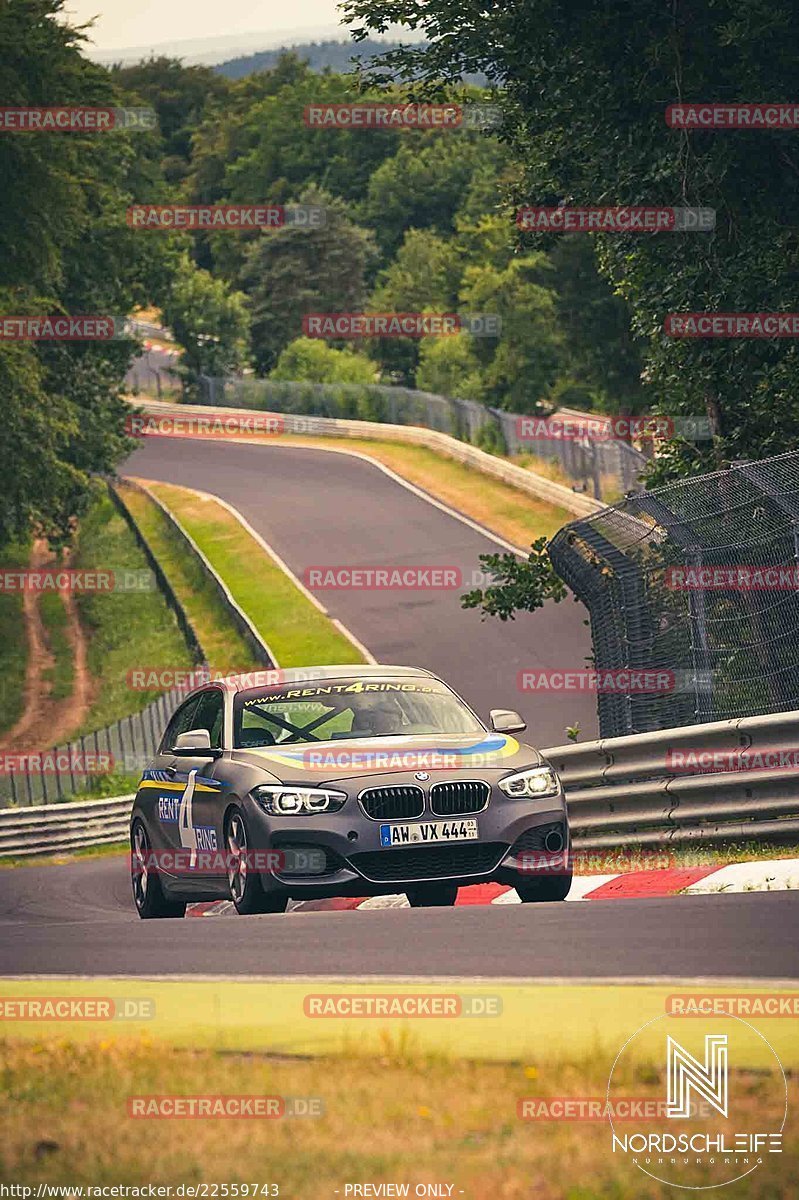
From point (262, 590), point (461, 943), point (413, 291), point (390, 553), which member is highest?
point (461, 943)

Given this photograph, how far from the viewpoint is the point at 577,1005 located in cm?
665

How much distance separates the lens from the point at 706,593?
1316cm

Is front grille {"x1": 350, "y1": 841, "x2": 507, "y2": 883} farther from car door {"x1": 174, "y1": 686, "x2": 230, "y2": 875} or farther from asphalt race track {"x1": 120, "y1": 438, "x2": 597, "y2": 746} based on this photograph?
asphalt race track {"x1": 120, "y1": 438, "x2": 597, "y2": 746}

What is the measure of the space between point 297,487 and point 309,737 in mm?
48228

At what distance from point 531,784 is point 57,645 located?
3857 cm

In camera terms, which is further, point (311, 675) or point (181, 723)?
point (181, 723)

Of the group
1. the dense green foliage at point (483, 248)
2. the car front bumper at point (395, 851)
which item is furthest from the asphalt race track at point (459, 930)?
the dense green foliage at point (483, 248)

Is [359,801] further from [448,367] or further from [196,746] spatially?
[448,367]

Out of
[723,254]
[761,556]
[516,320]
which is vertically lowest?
[516,320]

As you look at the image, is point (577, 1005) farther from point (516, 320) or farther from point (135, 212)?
point (516, 320)

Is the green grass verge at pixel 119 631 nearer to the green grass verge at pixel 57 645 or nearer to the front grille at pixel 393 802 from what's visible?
the green grass verge at pixel 57 645

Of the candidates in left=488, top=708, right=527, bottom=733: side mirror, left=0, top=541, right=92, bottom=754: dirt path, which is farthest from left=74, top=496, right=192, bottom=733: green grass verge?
left=488, top=708, right=527, bottom=733: side mirror

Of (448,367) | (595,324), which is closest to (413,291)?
(448,367)

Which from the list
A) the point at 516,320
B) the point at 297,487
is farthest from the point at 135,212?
the point at 516,320
